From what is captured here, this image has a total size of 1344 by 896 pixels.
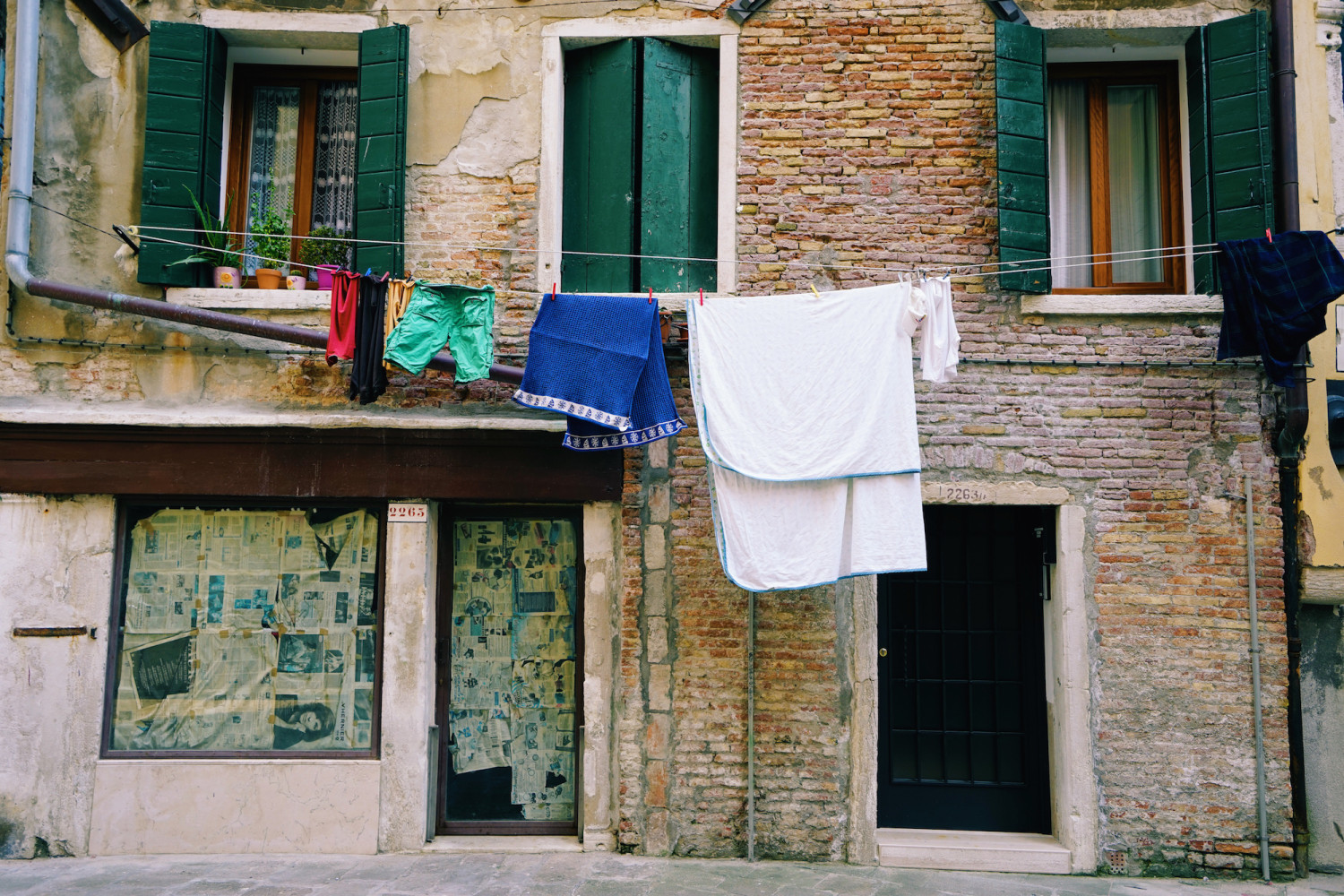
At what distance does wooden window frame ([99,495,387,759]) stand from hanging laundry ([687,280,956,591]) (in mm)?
2344

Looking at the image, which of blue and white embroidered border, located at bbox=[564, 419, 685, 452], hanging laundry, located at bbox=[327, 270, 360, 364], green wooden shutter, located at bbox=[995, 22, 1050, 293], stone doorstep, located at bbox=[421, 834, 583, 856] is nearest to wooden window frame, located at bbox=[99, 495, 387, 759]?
stone doorstep, located at bbox=[421, 834, 583, 856]

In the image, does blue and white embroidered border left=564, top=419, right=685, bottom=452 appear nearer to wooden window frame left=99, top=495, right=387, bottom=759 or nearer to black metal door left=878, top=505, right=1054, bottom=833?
wooden window frame left=99, top=495, right=387, bottom=759

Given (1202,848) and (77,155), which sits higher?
(77,155)

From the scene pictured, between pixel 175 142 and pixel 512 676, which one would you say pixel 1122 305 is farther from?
pixel 175 142

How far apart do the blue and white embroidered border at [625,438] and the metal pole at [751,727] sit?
1.16 metres

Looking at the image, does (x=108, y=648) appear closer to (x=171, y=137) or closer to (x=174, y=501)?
(x=174, y=501)

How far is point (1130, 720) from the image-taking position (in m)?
5.44

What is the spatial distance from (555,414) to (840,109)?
8.86ft

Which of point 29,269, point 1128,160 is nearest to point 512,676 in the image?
point 29,269

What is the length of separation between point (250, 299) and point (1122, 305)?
5.48 meters

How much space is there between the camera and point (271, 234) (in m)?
5.93

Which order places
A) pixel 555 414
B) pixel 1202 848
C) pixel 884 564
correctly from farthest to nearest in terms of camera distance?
pixel 555 414
pixel 1202 848
pixel 884 564

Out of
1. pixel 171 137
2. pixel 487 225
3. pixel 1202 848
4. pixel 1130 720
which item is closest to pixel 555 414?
pixel 487 225

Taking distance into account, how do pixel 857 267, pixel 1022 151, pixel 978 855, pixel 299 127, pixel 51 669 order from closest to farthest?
pixel 978 855 → pixel 51 669 → pixel 1022 151 → pixel 857 267 → pixel 299 127
